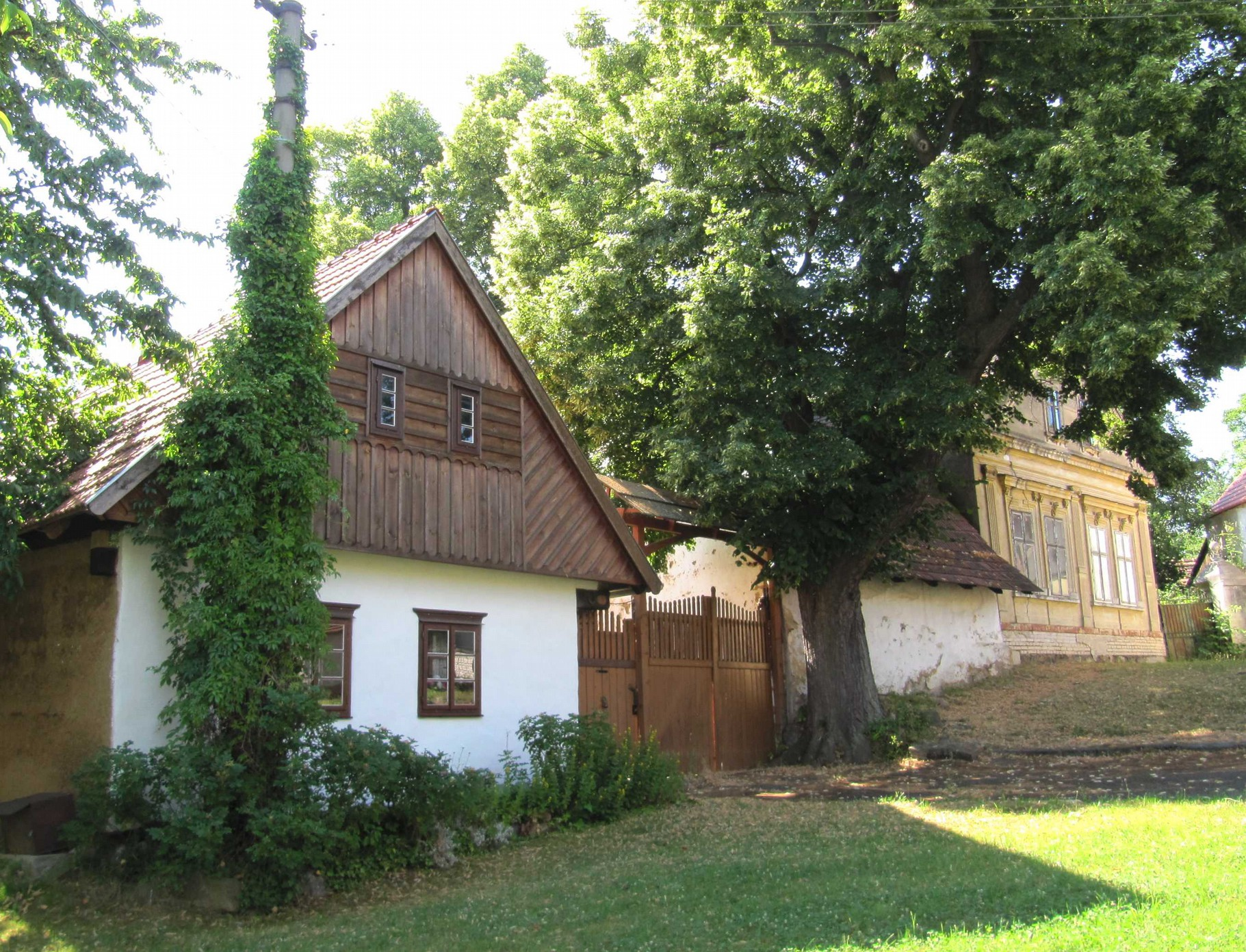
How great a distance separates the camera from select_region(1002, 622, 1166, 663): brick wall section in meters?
24.1

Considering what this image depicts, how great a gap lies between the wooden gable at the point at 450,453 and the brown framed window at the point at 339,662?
726 mm

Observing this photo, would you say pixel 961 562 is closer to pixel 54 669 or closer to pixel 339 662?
pixel 339 662

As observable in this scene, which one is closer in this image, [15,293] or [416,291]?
[15,293]

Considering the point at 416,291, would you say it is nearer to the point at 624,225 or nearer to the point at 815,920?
the point at 624,225

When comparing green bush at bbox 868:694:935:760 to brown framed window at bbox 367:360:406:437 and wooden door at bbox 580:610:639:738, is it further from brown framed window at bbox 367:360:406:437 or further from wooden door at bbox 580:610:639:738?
brown framed window at bbox 367:360:406:437

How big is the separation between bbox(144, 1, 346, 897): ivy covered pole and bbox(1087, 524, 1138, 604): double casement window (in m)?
23.2

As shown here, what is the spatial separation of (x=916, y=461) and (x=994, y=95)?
5.22 meters

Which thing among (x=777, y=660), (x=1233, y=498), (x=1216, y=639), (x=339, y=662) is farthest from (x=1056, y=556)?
(x=339, y=662)

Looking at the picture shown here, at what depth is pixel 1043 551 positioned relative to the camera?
2630 cm

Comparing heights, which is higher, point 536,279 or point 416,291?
point 536,279

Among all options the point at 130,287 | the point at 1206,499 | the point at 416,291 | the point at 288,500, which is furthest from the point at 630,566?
the point at 1206,499

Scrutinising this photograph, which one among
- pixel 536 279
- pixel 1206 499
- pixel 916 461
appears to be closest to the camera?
pixel 916 461

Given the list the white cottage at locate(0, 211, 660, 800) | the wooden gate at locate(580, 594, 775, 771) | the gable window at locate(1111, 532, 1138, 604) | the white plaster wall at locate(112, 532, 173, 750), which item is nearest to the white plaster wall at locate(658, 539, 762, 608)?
the wooden gate at locate(580, 594, 775, 771)

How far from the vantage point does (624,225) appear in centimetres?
1688
